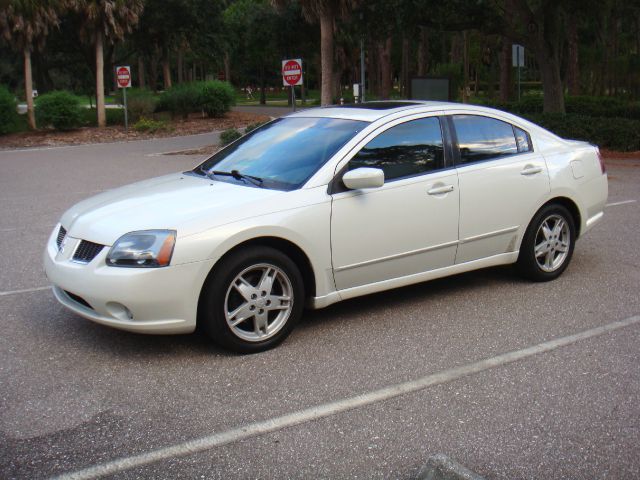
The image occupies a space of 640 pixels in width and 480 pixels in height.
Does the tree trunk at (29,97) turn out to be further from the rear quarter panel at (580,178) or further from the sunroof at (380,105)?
the rear quarter panel at (580,178)

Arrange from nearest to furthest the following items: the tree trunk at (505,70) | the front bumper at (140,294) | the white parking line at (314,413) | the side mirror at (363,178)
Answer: the white parking line at (314,413) < the front bumper at (140,294) < the side mirror at (363,178) < the tree trunk at (505,70)

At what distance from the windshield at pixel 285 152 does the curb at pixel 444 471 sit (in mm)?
2586

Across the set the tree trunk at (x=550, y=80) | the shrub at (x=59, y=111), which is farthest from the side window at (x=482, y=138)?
the shrub at (x=59, y=111)

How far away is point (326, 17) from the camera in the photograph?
2312 centimetres

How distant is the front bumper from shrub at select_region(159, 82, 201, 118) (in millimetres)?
31648

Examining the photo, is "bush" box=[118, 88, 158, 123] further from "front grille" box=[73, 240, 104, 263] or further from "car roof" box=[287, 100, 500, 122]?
"front grille" box=[73, 240, 104, 263]

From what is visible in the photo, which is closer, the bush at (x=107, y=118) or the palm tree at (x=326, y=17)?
the palm tree at (x=326, y=17)

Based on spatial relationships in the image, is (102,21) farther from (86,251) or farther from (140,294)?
(140,294)

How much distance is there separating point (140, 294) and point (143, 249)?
0.29 metres

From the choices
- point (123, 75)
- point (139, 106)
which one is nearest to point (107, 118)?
point (139, 106)

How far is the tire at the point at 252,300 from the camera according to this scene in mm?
4918

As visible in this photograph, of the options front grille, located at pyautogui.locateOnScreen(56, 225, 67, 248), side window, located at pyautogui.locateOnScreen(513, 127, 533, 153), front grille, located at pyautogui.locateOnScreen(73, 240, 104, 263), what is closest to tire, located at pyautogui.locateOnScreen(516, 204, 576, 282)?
side window, located at pyautogui.locateOnScreen(513, 127, 533, 153)

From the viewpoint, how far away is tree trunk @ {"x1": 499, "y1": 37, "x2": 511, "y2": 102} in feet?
102

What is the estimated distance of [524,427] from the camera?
13.1 feet
